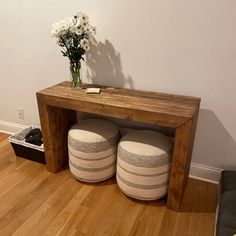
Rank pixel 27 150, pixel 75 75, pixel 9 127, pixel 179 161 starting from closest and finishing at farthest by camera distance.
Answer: pixel 179 161 < pixel 75 75 < pixel 27 150 < pixel 9 127

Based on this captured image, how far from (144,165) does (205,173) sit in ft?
2.21

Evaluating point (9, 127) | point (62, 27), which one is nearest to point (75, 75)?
point (62, 27)

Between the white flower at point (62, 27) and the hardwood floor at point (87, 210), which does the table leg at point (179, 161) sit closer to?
the hardwood floor at point (87, 210)

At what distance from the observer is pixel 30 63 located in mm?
2326

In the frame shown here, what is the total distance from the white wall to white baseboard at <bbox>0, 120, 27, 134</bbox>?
0.73 meters

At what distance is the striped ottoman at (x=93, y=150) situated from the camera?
1805 millimetres

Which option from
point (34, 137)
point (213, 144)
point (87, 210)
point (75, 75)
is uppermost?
point (75, 75)

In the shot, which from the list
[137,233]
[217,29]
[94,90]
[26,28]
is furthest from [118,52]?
[137,233]

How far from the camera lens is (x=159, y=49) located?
1799 millimetres

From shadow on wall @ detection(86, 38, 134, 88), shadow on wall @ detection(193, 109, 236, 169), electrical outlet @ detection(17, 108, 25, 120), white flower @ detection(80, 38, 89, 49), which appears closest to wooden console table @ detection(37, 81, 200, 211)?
shadow on wall @ detection(86, 38, 134, 88)

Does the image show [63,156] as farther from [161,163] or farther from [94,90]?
[161,163]

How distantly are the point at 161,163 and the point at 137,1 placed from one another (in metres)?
1.16

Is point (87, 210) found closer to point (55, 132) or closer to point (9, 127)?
point (55, 132)

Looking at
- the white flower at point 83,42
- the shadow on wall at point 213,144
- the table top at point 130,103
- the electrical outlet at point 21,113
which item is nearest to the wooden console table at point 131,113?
the table top at point 130,103
